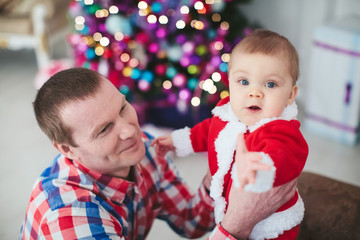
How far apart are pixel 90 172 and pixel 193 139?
1.17ft

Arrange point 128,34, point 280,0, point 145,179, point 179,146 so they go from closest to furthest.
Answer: point 179,146, point 145,179, point 128,34, point 280,0

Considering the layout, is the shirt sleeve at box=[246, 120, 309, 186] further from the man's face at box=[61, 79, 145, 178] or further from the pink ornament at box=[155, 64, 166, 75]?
the pink ornament at box=[155, 64, 166, 75]

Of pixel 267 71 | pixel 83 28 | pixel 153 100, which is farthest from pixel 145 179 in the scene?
pixel 83 28

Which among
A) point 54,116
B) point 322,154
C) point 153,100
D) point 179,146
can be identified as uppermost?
point 54,116

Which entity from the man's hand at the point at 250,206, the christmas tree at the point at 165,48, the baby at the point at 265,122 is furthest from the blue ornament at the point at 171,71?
the man's hand at the point at 250,206

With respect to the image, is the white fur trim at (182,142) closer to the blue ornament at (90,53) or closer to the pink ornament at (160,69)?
the pink ornament at (160,69)

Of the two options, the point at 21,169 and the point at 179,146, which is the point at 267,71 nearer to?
the point at 179,146

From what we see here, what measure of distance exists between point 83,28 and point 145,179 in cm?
169

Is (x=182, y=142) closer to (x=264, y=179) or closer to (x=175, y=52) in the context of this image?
(x=264, y=179)

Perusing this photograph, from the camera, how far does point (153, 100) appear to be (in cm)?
289

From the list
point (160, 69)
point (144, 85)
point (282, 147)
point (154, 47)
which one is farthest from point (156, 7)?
point (282, 147)

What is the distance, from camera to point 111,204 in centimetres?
126

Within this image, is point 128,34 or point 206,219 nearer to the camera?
point 206,219

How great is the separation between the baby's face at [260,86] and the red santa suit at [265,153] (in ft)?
0.10
